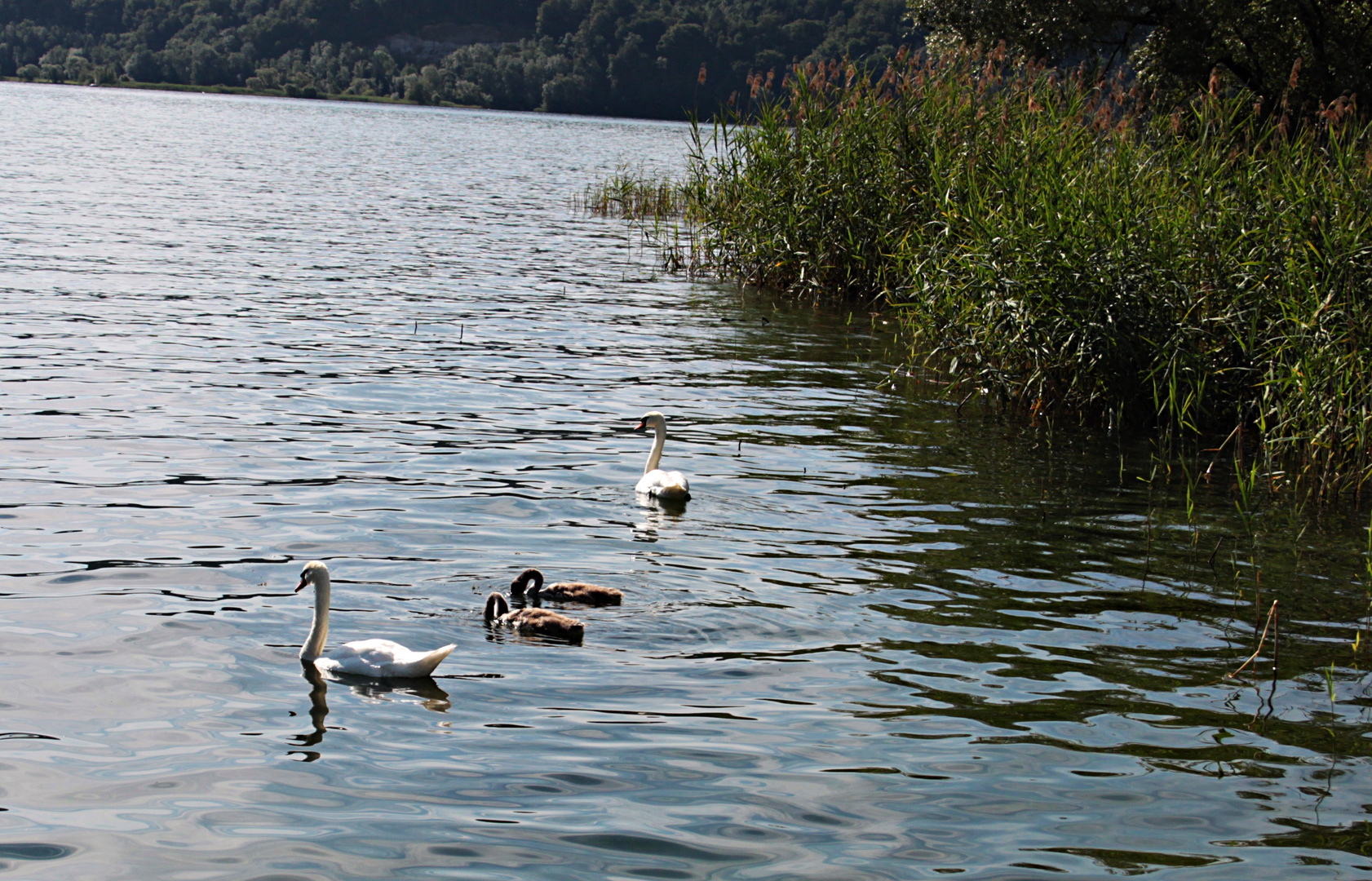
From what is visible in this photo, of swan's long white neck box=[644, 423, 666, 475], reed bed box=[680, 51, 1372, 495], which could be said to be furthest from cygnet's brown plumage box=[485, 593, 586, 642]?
reed bed box=[680, 51, 1372, 495]

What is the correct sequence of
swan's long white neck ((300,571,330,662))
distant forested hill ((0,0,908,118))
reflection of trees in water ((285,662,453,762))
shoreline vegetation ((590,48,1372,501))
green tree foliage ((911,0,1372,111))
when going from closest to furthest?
reflection of trees in water ((285,662,453,762))
swan's long white neck ((300,571,330,662))
shoreline vegetation ((590,48,1372,501))
green tree foliage ((911,0,1372,111))
distant forested hill ((0,0,908,118))

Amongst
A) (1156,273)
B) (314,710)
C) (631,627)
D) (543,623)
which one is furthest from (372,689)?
(1156,273)

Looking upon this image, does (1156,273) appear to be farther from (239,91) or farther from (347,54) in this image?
(347,54)

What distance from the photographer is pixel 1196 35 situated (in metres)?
26.1

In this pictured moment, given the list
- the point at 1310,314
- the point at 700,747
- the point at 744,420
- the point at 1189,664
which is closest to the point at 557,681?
the point at 700,747

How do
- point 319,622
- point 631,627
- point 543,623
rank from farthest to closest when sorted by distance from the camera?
point 631,627 → point 543,623 → point 319,622

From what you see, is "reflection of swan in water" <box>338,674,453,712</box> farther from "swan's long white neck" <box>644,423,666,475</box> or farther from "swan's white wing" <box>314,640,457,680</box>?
"swan's long white neck" <box>644,423,666,475</box>

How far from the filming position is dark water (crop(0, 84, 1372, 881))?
5664 mm

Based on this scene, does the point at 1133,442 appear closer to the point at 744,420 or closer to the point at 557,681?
the point at 744,420

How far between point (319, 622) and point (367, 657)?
1.45 feet

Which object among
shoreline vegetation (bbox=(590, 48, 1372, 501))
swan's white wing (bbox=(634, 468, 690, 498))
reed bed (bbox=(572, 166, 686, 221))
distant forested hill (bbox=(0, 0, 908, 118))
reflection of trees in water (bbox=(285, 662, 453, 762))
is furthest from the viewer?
distant forested hill (bbox=(0, 0, 908, 118))

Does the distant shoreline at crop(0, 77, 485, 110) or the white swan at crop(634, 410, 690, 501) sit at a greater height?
the distant shoreline at crop(0, 77, 485, 110)

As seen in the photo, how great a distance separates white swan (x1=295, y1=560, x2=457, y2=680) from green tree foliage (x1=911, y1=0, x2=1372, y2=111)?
2109 centimetres

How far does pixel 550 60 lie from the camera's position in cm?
13162
